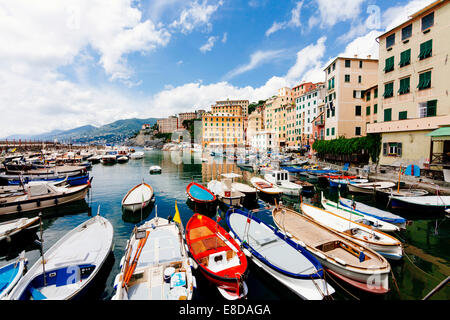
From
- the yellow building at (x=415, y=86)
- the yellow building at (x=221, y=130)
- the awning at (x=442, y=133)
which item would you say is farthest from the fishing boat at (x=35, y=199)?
the yellow building at (x=221, y=130)

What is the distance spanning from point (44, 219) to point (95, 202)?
5.10 meters

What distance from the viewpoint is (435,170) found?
69.2 ft

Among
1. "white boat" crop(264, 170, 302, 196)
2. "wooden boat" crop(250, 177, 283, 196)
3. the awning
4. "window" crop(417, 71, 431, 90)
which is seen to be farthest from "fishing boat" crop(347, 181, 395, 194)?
"window" crop(417, 71, 431, 90)

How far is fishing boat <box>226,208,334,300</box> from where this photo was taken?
7828 mm

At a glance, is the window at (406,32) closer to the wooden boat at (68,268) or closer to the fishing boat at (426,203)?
the fishing boat at (426,203)

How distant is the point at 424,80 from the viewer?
22984 millimetres

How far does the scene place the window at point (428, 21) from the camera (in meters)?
22.0

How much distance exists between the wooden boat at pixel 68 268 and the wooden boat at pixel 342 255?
9.88 metres

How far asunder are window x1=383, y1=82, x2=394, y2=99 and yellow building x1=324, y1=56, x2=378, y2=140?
926 cm

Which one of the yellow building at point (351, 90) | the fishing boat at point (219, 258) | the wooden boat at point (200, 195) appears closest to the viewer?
the fishing boat at point (219, 258)

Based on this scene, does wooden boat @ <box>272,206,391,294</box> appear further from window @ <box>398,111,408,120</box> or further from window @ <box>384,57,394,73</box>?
window @ <box>384,57,394,73</box>

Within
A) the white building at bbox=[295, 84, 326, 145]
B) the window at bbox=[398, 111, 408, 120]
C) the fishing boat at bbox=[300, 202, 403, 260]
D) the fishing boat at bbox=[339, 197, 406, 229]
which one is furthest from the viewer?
the white building at bbox=[295, 84, 326, 145]

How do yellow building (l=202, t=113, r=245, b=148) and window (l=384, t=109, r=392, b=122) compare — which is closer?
window (l=384, t=109, r=392, b=122)
